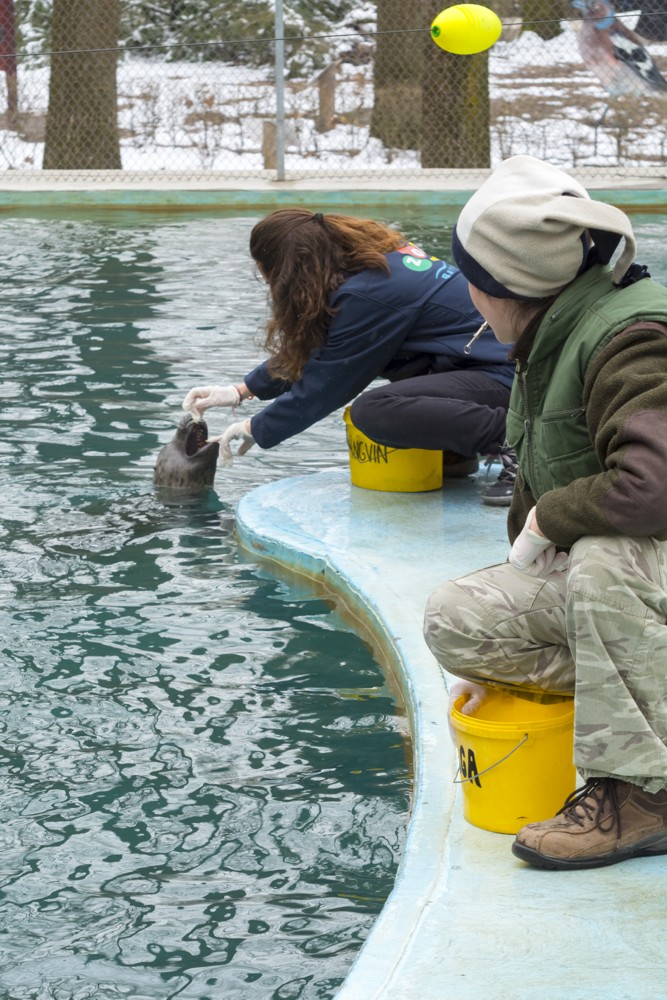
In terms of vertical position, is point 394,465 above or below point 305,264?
below

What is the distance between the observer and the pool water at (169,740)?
269cm

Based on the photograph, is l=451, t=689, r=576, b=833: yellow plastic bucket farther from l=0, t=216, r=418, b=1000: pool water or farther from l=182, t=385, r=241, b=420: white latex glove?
l=182, t=385, r=241, b=420: white latex glove

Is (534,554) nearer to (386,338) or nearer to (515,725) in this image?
(515,725)

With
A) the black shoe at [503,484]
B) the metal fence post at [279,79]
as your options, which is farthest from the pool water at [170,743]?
the metal fence post at [279,79]

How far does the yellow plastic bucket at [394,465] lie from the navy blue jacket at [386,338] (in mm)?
223

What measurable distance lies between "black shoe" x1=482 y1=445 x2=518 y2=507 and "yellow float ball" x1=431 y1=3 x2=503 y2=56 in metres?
7.91

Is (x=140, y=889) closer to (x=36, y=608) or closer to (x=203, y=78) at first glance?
(x=36, y=608)

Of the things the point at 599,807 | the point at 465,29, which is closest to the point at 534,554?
the point at 599,807

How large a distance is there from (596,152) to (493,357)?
12719 mm

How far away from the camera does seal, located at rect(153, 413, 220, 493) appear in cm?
552

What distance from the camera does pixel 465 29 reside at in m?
12.2

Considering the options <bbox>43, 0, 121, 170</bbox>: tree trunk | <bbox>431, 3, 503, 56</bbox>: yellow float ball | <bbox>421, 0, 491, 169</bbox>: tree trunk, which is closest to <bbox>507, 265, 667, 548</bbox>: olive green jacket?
<bbox>431, 3, 503, 56</bbox>: yellow float ball

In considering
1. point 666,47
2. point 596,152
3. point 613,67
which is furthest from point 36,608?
point 666,47

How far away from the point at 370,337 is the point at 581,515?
230 centimetres
